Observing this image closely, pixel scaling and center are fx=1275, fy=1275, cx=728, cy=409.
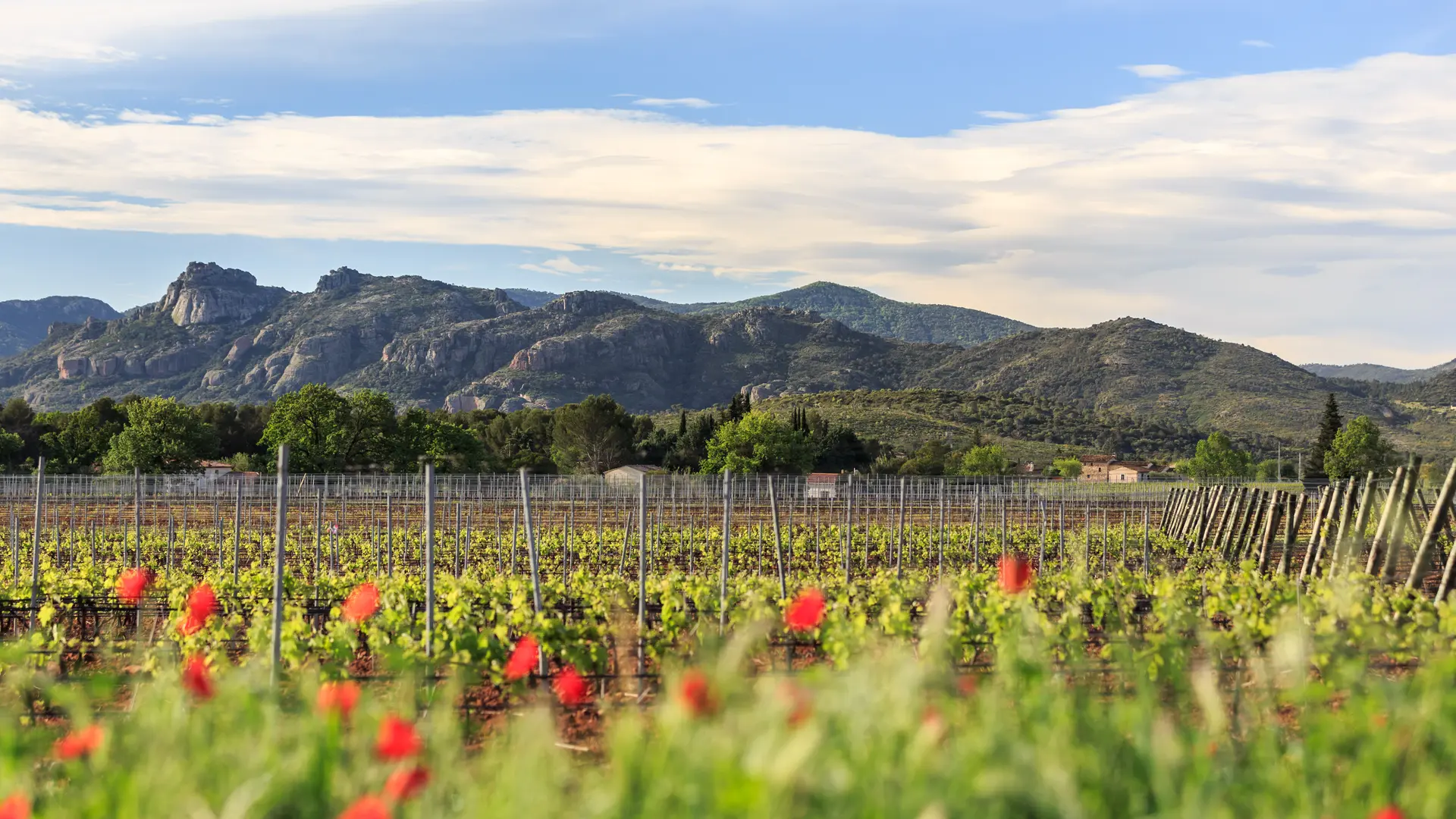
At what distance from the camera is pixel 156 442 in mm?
53000

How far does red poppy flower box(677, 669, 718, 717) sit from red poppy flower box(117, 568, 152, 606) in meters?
6.98

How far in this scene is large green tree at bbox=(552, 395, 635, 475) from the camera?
236 ft

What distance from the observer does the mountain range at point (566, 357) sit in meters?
120

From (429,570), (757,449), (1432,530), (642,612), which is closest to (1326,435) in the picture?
(757,449)

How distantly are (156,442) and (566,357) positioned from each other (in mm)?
101376

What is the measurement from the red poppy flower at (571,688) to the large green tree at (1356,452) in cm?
6755

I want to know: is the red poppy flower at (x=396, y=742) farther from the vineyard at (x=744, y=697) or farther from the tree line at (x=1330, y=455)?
the tree line at (x=1330, y=455)

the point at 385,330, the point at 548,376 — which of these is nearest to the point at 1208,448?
the point at 548,376

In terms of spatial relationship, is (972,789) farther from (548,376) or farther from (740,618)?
(548,376)

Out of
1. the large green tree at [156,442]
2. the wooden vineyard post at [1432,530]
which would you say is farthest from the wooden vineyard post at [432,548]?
the large green tree at [156,442]

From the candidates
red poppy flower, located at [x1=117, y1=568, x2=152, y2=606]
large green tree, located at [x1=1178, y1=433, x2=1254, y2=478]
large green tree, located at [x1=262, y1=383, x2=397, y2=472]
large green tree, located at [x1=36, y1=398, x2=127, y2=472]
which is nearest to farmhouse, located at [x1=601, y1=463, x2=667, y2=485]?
large green tree, located at [x1=262, y1=383, x2=397, y2=472]

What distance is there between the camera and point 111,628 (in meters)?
10.5

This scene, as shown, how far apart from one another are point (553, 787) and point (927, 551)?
19091 millimetres

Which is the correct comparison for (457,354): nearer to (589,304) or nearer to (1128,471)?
(589,304)
